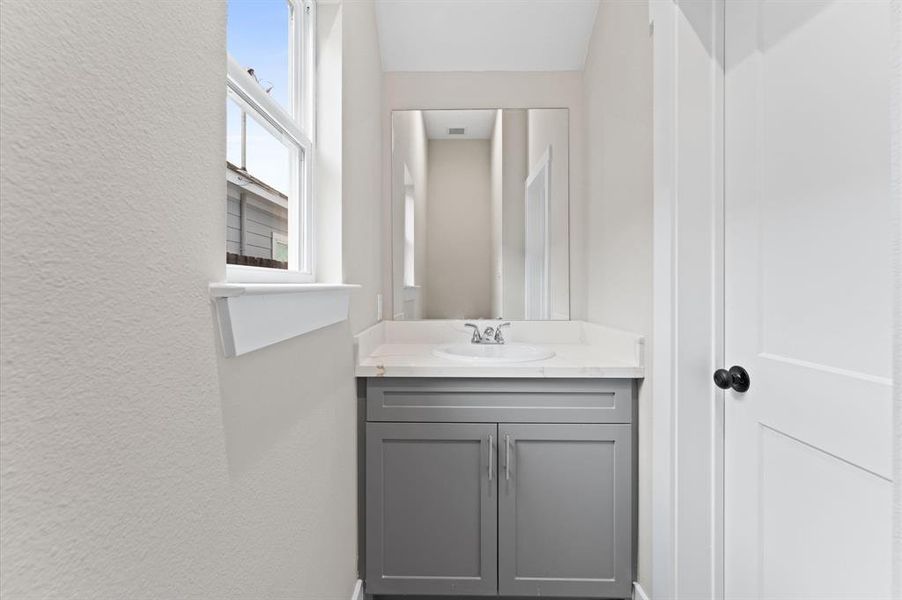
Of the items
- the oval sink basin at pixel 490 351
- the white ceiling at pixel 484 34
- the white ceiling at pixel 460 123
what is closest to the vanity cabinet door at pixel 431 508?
the oval sink basin at pixel 490 351

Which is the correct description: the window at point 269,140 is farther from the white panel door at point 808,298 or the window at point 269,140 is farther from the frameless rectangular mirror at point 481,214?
the white panel door at point 808,298

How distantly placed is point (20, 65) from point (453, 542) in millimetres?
1690

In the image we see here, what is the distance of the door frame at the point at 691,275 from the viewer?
4.08ft

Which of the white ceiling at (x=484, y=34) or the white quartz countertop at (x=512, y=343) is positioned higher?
the white ceiling at (x=484, y=34)

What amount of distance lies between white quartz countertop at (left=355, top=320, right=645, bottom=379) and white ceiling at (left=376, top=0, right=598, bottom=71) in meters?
1.25

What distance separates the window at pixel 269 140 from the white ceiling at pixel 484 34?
34.0 inches

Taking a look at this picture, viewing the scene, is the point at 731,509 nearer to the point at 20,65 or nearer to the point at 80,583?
the point at 80,583

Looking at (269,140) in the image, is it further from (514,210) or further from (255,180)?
(514,210)

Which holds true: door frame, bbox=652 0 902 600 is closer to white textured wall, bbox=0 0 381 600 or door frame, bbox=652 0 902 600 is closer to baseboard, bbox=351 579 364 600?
baseboard, bbox=351 579 364 600

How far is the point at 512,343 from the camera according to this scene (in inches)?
86.1

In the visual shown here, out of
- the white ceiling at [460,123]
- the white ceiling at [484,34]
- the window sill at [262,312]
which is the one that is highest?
the white ceiling at [484,34]

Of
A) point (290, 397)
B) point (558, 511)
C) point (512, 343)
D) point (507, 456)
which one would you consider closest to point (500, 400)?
point (507, 456)

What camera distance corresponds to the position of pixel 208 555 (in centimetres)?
62

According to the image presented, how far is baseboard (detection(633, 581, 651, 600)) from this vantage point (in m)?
1.51
